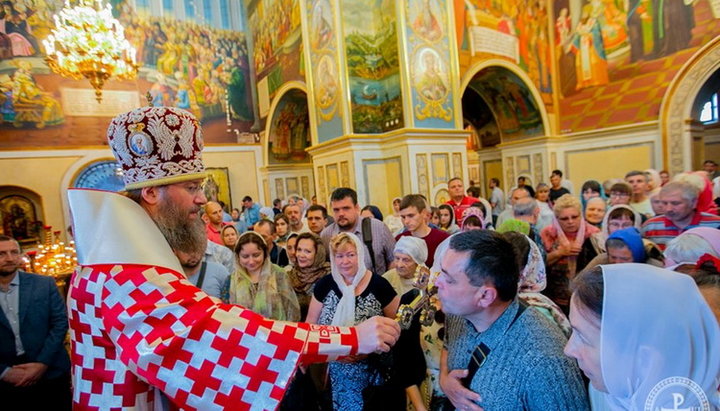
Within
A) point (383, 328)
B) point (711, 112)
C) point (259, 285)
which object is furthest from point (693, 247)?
point (711, 112)

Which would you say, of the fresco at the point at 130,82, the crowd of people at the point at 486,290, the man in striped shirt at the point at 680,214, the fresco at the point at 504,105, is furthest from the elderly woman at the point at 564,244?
the fresco at the point at 130,82

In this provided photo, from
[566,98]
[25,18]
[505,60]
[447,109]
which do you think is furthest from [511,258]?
[25,18]

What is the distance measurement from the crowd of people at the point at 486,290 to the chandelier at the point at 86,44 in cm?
701

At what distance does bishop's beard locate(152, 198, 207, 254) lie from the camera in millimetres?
1441

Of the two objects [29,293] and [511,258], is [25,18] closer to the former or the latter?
[29,293]

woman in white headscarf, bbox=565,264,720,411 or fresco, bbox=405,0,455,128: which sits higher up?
fresco, bbox=405,0,455,128

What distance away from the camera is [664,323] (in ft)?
3.10

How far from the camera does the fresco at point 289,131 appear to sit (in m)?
14.4

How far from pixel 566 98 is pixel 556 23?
2577mm

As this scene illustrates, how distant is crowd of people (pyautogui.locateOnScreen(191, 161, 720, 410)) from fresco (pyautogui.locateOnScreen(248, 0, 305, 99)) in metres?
9.74

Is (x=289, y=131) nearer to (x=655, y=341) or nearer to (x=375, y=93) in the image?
(x=375, y=93)

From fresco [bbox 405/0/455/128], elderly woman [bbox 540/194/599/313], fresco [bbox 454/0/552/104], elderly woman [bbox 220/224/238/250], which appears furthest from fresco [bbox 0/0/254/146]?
elderly woman [bbox 540/194/599/313]

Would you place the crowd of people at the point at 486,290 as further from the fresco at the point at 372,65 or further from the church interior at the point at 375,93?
the fresco at the point at 372,65

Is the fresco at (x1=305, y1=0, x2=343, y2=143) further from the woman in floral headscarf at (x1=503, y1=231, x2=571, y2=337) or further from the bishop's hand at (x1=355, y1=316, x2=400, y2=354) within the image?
the bishop's hand at (x1=355, y1=316, x2=400, y2=354)
